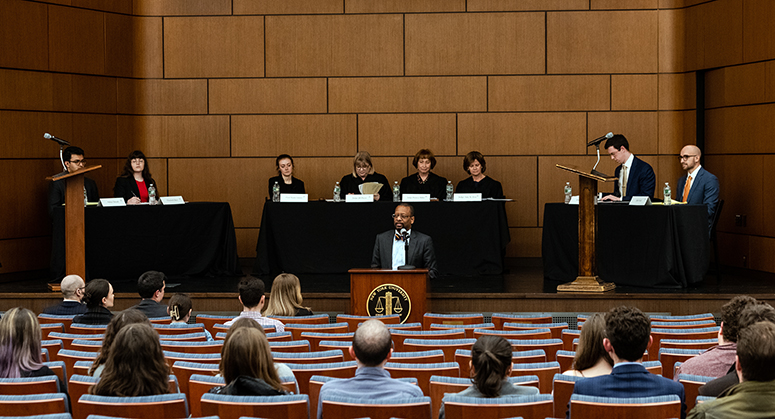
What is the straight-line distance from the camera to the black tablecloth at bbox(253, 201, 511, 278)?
7824 millimetres

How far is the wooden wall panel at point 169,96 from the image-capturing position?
930 centimetres

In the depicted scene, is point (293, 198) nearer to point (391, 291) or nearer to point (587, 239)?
point (391, 291)

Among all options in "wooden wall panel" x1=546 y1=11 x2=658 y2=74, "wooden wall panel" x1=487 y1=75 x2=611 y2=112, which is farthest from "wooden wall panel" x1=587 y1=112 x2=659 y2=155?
"wooden wall panel" x1=546 y1=11 x2=658 y2=74

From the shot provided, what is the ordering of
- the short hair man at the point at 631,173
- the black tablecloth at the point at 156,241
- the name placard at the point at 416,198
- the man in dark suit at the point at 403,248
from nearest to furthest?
the man in dark suit at the point at 403,248 < the short hair man at the point at 631,173 < the black tablecloth at the point at 156,241 < the name placard at the point at 416,198

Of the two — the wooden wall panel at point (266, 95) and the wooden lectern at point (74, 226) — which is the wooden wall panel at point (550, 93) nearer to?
the wooden wall panel at point (266, 95)

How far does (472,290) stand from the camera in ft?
21.9

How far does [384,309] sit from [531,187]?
417 centimetres

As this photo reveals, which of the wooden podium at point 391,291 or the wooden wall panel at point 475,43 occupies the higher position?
the wooden wall panel at point 475,43

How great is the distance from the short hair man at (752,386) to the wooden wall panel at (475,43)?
7.33m

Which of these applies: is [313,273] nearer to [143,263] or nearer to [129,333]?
[143,263]

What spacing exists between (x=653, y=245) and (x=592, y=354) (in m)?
4.15

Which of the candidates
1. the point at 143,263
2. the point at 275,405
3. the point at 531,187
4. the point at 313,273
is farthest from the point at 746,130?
the point at 275,405

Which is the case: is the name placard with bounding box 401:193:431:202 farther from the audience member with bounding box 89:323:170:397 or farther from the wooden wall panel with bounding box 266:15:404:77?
the audience member with bounding box 89:323:170:397

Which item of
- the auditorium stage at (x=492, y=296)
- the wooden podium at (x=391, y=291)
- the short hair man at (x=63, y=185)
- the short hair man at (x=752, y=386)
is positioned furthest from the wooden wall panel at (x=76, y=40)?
the short hair man at (x=752, y=386)
